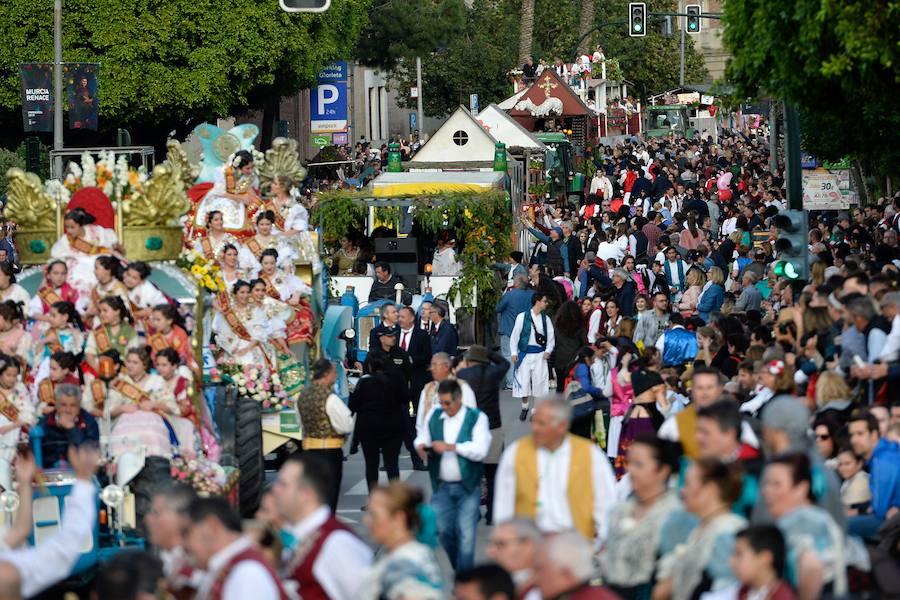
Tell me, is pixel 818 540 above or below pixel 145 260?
below

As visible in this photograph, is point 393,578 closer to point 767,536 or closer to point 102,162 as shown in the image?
point 767,536

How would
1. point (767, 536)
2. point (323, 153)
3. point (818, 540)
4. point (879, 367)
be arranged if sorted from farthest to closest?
point (323, 153)
point (879, 367)
point (818, 540)
point (767, 536)

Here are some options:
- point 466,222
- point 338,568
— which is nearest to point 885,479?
point 338,568

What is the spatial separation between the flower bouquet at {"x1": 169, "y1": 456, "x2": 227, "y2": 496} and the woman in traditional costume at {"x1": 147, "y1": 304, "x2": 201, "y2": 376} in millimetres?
654

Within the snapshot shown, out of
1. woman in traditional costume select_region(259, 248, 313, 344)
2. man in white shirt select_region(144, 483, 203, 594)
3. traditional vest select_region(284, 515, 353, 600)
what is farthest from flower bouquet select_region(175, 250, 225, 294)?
traditional vest select_region(284, 515, 353, 600)

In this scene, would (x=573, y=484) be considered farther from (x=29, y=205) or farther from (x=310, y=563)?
(x=29, y=205)

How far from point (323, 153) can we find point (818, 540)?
4370 cm

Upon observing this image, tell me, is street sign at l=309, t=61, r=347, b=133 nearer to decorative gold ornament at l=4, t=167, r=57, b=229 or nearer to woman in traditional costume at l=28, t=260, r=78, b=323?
decorative gold ornament at l=4, t=167, r=57, b=229

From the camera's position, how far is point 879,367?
1319 centimetres

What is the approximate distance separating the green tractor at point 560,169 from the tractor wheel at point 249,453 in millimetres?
28017

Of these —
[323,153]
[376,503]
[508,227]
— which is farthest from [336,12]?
[376,503]

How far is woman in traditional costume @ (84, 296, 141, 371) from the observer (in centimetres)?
1385

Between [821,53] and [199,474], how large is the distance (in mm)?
6761

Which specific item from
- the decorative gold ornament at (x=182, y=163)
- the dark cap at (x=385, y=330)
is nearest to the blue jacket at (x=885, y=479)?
Result: the dark cap at (x=385, y=330)
